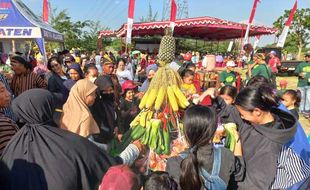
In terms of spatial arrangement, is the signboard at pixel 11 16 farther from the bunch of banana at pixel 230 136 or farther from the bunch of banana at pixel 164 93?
the bunch of banana at pixel 230 136

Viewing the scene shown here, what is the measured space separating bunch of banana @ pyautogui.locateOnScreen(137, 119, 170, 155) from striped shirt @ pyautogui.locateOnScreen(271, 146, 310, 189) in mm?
962

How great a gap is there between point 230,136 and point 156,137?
0.66m

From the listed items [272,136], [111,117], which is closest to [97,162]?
[272,136]

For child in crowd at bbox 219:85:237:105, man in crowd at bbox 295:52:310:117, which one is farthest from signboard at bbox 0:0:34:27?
man in crowd at bbox 295:52:310:117

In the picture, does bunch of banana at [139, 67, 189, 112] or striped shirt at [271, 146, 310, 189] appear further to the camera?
bunch of banana at [139, 67, 189, 112]

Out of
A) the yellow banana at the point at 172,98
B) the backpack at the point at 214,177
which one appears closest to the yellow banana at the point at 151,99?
the yellow banana at the point at 172,98

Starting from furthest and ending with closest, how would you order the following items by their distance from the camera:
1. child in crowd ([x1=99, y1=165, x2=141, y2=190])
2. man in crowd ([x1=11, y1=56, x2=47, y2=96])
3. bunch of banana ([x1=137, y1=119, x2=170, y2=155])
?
A: man in crowd ([x1=11, y1=56, x2=47, y2=96]) → bunch of banana ([x1=137, y1=119, x2=170, y2=155]) → child in crowd ([x1=99, y1=165, x2=141, y2=190])

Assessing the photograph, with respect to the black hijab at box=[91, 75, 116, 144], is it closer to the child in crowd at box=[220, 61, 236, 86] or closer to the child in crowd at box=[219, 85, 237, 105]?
the child in crowd at box=[219, 85, 237, 105]

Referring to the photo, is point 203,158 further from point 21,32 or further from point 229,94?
point 21,32

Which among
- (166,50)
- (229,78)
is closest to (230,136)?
(166,50)

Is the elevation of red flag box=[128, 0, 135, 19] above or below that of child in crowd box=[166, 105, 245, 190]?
above

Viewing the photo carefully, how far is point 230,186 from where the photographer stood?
1.96m

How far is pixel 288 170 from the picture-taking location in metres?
1.97

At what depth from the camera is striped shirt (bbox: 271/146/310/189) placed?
1956 mm
